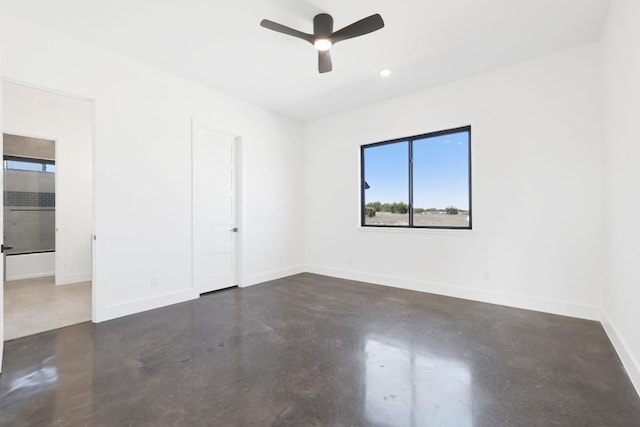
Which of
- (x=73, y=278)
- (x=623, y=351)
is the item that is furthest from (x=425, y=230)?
(x=73, y=278)

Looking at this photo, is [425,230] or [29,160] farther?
[29,160]

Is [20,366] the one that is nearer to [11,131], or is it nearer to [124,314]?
[124,314]

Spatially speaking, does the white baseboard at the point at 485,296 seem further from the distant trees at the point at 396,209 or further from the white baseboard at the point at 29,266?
the white baseboard at the point at 29,266

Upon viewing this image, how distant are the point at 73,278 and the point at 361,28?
19.1ft

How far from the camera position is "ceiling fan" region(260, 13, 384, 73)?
8.36 ft

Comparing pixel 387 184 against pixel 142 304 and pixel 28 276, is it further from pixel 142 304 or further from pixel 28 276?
pixel 28 276

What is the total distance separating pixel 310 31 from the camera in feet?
10.1

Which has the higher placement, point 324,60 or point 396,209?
point 324,60

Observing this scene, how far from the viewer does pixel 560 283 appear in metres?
3.44

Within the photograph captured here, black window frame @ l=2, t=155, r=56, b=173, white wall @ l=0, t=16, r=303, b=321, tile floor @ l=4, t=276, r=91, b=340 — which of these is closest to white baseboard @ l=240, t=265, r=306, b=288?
white wall @ l=0, t=16, r=303, b=321

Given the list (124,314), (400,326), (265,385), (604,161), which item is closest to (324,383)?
(265,385)

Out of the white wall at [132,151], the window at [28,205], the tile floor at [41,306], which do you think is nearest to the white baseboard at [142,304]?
the white wall at [132,151]

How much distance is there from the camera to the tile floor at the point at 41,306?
316 centimetres

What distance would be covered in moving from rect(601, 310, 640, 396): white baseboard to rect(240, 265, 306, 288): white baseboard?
429 cm
